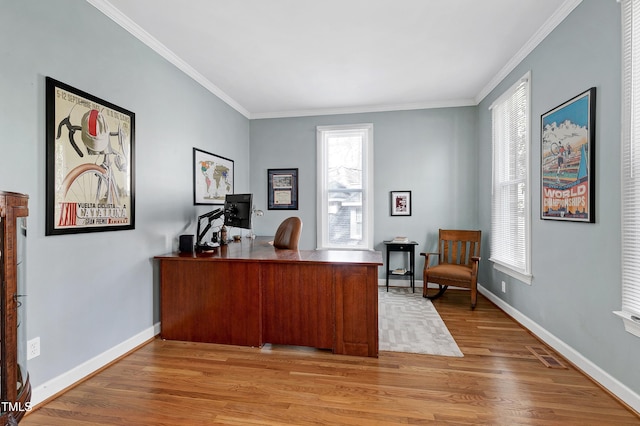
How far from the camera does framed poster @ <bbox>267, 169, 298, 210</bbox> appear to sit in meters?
5.05

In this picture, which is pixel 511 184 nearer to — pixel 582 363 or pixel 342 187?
pixel 582 363

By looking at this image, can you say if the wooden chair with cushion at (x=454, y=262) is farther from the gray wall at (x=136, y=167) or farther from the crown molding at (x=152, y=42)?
the crown molding at (x=152, y=42)

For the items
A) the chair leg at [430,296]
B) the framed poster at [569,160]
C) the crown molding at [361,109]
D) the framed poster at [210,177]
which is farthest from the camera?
the crown molding at [361,109]

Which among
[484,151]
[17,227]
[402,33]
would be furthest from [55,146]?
[484,151]

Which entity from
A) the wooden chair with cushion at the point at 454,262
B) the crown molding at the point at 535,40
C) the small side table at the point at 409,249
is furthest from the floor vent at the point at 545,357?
the crown molding at the point at 535,40

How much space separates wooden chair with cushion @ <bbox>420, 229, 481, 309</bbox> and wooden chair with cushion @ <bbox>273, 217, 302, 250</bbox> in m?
1.83

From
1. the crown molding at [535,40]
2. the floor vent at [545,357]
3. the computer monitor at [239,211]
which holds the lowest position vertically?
the floor vent at [545,357]

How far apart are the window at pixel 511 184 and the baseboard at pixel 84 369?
3646 mm

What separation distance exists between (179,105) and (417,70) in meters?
2.64

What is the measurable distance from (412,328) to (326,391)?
53.8 inches

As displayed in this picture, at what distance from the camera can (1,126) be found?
5.59 feet

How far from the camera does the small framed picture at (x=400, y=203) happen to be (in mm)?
4734

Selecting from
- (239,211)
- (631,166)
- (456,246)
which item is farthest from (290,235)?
(631,166)

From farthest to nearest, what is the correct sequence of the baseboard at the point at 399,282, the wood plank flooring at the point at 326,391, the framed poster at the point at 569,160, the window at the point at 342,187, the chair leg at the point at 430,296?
the window at the point at 342,187 → the baseboard at the point at 399,282 → the chair leg at the point at 430,296 → the framed poster at the point at 569,160 → the wood plank flooring at the point at 326,391
